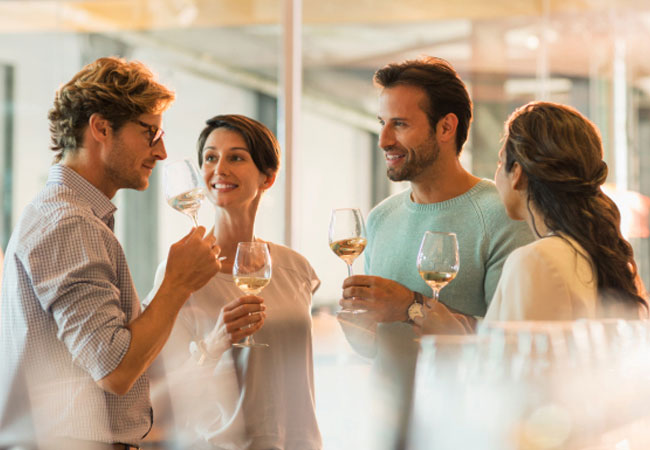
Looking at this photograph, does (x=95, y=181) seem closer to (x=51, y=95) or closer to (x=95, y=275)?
(x=95, y=275)

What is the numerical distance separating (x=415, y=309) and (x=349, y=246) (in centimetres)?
20

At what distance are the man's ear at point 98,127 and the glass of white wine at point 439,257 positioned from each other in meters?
0.67

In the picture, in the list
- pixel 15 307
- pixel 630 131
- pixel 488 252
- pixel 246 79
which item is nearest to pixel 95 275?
pixel 15 307

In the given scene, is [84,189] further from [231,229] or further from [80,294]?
[231,229]

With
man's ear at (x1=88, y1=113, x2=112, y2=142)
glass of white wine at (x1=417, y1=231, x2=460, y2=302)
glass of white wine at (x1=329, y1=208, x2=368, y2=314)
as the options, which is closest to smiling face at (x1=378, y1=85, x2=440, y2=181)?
glass of white wine at (x1=329, y1=208, x2=368, y2=314)

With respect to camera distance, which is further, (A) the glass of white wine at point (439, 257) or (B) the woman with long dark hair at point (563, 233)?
(A) the glass of white wine at point (439, 257)

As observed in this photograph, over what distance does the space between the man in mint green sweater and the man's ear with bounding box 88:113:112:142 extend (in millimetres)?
645

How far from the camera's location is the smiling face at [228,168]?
1813 millimetres

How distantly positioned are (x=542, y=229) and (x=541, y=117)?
0.21 metres

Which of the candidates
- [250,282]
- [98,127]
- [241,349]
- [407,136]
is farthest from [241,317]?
[407,136]

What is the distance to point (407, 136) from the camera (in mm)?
1711

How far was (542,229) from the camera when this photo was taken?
1.35 m

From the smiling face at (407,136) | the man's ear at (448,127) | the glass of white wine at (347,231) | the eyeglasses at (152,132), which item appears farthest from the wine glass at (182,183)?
the man's ear at (448,127)

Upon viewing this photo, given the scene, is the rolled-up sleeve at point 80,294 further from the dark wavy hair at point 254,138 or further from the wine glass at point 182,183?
the dark wavy hair at point 254,138
